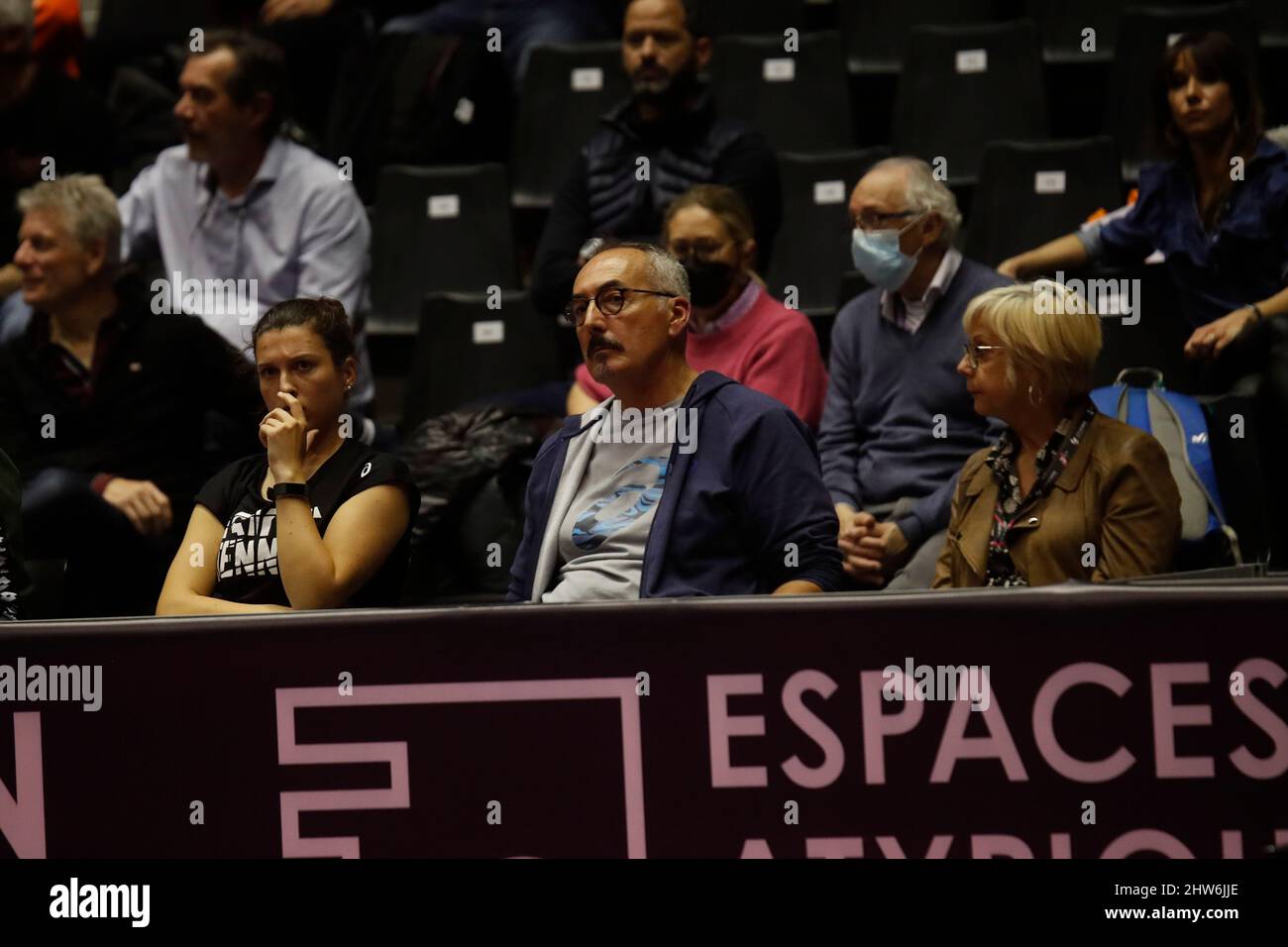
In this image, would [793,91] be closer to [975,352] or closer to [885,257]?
[885,257]

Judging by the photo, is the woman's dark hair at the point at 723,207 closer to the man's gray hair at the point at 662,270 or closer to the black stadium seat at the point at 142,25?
the man's gray hair at the point at 662,270

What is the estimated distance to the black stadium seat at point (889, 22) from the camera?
5.46 m

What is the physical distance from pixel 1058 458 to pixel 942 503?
0.54 metres

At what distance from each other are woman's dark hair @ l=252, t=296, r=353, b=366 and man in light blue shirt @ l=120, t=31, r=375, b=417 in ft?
4.59

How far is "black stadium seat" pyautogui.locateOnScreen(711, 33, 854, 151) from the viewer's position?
17.2 feet

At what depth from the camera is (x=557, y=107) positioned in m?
5.37

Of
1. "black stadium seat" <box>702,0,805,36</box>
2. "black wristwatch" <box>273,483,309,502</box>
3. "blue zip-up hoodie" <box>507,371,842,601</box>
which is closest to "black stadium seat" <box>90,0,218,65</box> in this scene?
"black stadium seat" <box>702,0,805,36</box>

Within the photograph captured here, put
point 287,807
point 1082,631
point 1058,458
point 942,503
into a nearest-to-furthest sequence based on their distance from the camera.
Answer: point 1082,631 → point 287,807 → point 1058,458 → point 942,503

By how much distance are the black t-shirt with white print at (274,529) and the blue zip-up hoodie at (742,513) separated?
1.49 feet

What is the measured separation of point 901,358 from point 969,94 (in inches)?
60.4

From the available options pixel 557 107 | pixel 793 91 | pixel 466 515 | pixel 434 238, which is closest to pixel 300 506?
pixel 466 515
